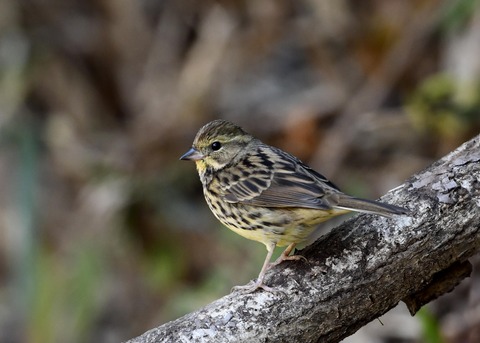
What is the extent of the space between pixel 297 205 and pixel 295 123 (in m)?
3.50

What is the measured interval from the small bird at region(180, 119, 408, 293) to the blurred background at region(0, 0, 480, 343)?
1.44 m

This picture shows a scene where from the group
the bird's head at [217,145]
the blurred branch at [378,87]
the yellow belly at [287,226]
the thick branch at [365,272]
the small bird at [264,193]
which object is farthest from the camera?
the blurred branch at [378,87]

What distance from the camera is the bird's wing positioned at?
365 centimetres

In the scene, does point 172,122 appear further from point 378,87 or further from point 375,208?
point 375,208

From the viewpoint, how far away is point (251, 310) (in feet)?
10.4

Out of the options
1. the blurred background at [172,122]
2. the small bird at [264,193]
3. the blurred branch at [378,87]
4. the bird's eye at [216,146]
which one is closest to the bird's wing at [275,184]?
the small bird at [264,193]

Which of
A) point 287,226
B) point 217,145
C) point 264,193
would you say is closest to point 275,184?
point 264,193

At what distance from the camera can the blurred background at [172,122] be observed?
6.27m

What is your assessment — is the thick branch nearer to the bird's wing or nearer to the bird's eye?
the bird's wing

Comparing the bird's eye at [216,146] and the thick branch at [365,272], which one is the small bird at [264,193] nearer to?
the bird's eye at [216,146]

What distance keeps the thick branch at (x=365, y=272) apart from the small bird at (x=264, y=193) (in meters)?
0.12

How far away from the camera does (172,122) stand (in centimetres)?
748

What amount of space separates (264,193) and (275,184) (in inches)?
2.7

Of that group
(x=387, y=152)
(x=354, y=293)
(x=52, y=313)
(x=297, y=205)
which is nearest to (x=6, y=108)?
(x=52, y=313)
